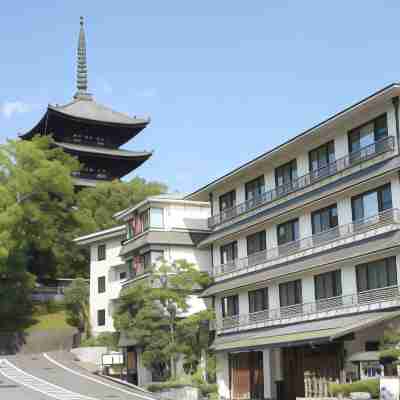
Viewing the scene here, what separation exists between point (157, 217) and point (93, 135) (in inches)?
1651

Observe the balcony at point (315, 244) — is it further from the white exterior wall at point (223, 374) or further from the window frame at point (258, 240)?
the white exterior wall at point (223, 374)

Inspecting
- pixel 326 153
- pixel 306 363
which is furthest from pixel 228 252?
pixel 326 153

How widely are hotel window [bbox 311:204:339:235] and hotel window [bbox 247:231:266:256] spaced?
5373 mm

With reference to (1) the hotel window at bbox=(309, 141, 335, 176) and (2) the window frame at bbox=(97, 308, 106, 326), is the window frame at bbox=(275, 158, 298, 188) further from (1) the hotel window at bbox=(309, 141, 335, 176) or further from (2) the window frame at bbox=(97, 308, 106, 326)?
(2) the window frame at bbox=(97, 308, 106, 326)

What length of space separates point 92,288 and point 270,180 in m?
26.9

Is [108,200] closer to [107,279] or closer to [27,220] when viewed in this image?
[27,220]

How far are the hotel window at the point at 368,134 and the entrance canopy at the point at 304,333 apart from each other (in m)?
7.93

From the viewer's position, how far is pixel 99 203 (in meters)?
81.0

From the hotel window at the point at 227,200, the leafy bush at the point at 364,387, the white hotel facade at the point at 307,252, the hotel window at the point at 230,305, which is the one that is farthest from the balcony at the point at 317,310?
the hotel window at the point at 227,200

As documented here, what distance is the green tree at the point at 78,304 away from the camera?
233 ft

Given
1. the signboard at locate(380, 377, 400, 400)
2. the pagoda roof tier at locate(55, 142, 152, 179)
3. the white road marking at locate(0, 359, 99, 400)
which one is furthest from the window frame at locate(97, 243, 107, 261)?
the signboard at locate(380, 377, 400, 400)

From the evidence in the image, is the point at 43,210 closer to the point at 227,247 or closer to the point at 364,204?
the point at 227,247

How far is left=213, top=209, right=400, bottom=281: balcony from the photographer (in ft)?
123

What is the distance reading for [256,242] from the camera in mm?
48625
